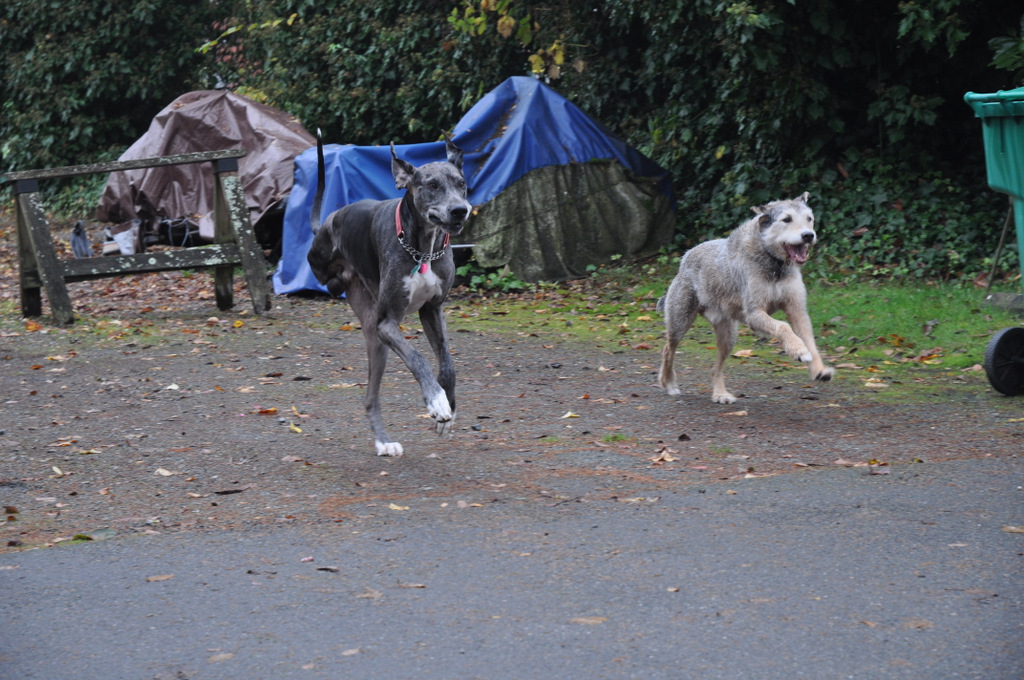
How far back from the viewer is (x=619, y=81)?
53.9 ft

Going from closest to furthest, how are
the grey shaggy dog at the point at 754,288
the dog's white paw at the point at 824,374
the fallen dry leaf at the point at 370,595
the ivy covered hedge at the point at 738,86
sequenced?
the fallen dry leaf at the point at 370,595, the dog's white paw at the point at 824,374, the grey shaggy dog at the point at 754,288, the ivy covered hedge at the point at 738,86

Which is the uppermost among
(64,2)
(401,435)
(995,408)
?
(64,2)

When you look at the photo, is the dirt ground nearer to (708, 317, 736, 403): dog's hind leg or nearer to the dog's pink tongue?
(708, 317, 736, 403): dog's hind leg

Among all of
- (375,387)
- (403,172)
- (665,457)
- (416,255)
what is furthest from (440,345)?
(665,457)

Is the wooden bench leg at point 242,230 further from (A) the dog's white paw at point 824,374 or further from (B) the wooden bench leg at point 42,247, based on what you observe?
(A) the dog's white paw at point 824,374

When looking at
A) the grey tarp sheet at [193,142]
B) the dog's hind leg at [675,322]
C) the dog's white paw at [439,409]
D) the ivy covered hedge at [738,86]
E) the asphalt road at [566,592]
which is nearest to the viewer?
the asphalt road at [566,592]

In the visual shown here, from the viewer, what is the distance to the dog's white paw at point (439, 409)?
19.3 ft

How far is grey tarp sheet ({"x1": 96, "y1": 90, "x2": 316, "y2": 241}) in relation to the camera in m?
17.1

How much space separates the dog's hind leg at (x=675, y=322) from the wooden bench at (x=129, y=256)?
18.5 feet

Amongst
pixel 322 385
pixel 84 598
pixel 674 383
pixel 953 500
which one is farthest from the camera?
pixel 322 385

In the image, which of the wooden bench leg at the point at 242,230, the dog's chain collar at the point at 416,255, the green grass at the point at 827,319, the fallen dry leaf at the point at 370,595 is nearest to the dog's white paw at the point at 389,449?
the dog's chain collar at the point at 416,255

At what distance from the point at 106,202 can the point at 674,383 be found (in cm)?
1299

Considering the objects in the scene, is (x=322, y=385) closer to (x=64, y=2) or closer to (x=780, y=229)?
(x=780, y=229)

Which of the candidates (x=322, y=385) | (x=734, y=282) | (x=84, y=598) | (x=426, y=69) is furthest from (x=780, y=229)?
(x=426, y=69)
